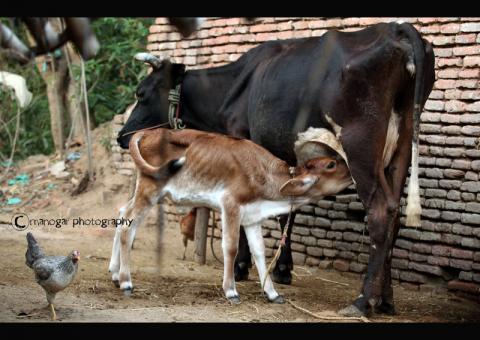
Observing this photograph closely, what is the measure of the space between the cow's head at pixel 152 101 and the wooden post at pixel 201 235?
41.2 inches

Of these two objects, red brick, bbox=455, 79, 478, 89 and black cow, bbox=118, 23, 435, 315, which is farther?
red brick, bbox=455, 79, 478, 89

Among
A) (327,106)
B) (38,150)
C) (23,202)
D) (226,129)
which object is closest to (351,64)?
(327,106)

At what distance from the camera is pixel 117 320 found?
17.4 feet

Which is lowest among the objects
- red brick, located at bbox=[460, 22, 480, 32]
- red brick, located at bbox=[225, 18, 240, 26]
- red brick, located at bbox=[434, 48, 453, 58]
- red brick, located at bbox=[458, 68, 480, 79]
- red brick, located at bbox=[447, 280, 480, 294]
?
red brick, located at bbox=[447, 280, 480, 294]

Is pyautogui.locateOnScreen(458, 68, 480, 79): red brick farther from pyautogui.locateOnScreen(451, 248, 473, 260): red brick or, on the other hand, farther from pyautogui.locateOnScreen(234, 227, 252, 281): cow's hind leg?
pyautogui.locateOnScreen(234, 227, 252, 281): cow's hind leg

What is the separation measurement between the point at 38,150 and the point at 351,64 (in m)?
9.15

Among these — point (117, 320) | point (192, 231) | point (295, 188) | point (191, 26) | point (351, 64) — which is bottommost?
point (117, 320)

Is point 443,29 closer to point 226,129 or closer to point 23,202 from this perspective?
point 226,129

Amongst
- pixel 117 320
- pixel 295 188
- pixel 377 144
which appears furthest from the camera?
pixel 295 188

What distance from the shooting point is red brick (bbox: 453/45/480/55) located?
650 cm

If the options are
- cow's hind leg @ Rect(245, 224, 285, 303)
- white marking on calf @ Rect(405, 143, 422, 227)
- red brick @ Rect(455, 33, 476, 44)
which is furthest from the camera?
red brick @ Rect(455, 33, 476, 44)

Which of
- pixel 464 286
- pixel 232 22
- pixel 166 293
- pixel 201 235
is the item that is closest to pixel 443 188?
pixel 464 286

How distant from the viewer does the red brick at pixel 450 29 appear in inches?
260

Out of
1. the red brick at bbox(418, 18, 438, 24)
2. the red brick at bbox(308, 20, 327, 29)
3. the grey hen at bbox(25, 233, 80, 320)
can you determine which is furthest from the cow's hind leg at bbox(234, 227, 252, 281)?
the red brick at bbox(418, 18, 438, 24)
